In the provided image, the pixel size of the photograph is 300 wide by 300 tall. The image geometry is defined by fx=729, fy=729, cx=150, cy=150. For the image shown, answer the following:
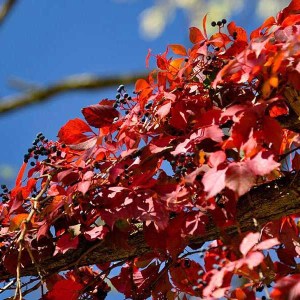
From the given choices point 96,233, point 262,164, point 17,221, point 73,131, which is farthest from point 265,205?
point 17,221

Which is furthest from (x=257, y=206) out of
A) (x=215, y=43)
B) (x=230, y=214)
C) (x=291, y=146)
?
(x=215, y=43)

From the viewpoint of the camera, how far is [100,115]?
1865 mm

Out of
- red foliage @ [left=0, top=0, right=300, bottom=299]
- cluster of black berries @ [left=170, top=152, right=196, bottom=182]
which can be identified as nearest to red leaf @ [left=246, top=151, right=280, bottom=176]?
red foliage @ [left=0, top=0, right=300, bottom=299]

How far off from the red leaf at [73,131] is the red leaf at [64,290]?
1.16 feet

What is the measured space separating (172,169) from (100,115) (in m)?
0.24

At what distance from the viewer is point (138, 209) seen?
1.65 m

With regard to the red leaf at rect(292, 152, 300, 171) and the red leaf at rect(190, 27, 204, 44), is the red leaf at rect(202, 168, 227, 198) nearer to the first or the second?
the red leaf at rect(292, 152, 300, 171)

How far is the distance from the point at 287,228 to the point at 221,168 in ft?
1.46

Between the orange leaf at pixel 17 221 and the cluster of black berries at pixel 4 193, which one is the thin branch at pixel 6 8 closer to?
the orange leaf at pixel 17 221

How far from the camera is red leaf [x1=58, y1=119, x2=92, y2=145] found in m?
1.87

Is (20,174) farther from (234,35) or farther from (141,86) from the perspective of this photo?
(234,35)

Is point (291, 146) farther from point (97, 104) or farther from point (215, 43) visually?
point (97, 104)

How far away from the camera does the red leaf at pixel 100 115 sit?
1.85m

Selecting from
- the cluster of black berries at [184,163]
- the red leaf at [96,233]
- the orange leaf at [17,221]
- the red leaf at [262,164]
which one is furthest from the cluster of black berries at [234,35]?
the orange leaf at [17,221]
